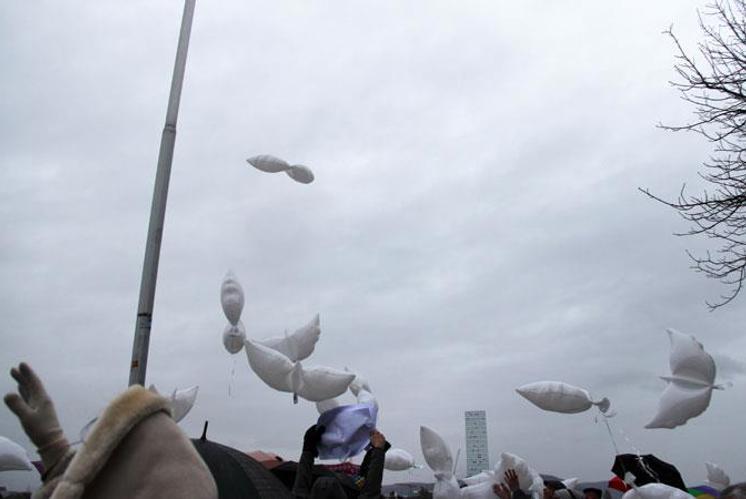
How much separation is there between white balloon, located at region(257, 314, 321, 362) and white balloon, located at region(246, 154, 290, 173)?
1794 millimetres

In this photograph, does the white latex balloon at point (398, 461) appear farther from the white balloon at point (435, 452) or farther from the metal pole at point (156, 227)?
the metal pole at point (156, 227)

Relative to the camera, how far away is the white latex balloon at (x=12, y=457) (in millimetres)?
7551

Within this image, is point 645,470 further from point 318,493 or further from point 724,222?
point 318,493

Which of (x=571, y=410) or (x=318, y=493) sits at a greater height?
(x=571, y=410)

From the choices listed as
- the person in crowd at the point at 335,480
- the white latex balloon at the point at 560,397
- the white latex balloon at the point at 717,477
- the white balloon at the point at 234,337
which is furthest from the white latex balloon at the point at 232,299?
the white latex balloon at the point at 717,477

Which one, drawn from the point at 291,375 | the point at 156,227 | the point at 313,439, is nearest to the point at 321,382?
the point at 291,375

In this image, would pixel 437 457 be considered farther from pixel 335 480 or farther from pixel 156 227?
pixel 156 227

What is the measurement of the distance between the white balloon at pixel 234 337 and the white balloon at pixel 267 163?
1.68 metres

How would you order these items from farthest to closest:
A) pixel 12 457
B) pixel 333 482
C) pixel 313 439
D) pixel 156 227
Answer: pixel 12 457, pixel 313 439, pixel 333 482, pixel 156 227

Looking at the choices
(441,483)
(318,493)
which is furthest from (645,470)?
(318,493)

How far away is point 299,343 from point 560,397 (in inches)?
122

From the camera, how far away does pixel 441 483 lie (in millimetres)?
7555

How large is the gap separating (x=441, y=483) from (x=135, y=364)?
4.87m

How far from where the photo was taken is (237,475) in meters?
5.37
